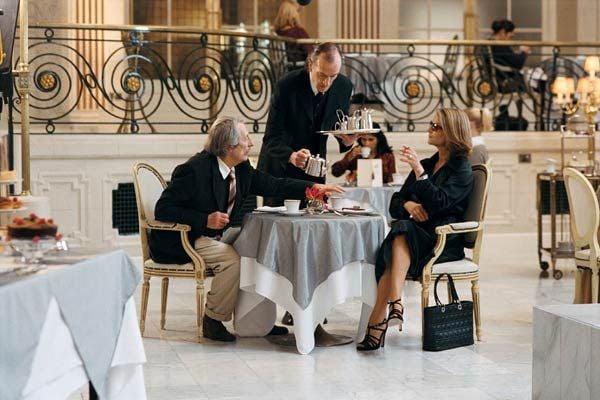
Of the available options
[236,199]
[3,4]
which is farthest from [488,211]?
[3,4]

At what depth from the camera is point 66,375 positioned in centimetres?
329

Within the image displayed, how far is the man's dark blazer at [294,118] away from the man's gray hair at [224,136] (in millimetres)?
410

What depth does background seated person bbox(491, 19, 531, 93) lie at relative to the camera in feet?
36.0

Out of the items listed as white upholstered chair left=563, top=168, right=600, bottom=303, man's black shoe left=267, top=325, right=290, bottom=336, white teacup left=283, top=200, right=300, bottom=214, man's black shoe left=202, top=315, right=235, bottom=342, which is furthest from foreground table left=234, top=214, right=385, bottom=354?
white upholstered chair left=563, top=168, right=600, bottom=303

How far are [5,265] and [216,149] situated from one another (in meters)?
2.65

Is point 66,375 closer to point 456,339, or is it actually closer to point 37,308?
point 37,308

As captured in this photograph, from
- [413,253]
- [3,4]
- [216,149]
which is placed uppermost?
[3,4]

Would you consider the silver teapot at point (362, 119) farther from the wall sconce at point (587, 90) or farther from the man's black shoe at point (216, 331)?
the wall sconce at point (587, 90)

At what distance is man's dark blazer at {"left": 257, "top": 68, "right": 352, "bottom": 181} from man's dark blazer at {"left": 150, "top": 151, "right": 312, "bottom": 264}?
0.84 ft

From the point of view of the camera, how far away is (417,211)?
593cm

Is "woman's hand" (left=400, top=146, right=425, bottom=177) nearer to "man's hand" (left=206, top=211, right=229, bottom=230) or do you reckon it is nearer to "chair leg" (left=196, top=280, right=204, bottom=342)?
"man's hand" (left=206, top=211, right=229, bottom=230)

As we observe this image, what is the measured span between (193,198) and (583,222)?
2244 mm

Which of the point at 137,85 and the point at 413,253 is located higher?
the point at 137,85

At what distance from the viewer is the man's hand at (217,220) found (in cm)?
586
